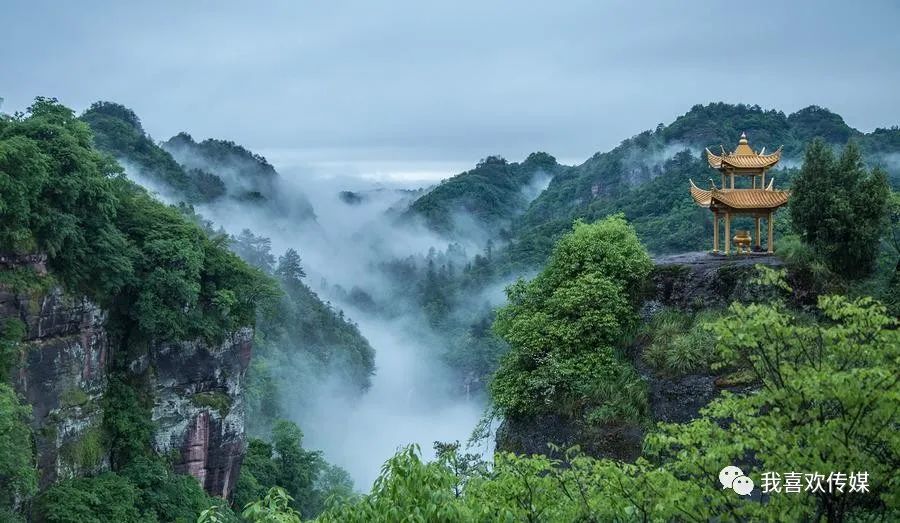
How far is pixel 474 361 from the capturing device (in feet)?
190

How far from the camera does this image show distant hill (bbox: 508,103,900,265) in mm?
46938

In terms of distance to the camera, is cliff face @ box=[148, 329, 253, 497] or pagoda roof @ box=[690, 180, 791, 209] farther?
cliff face @ box=[148, 329, 253, 497]

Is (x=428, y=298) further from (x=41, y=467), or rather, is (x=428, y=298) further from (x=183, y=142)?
(x=41, y=467)

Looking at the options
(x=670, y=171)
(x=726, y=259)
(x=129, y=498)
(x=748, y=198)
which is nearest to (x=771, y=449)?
(x=726, y=259)

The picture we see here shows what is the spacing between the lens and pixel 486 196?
91.5m

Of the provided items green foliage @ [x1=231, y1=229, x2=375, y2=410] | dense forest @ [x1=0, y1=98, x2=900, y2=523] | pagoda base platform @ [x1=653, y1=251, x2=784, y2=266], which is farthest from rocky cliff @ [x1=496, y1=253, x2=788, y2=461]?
green foliage @ [x1=231, y1=229, x2=375, y2=410]

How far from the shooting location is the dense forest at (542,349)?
6.82m

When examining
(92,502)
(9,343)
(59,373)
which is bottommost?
(92,502)

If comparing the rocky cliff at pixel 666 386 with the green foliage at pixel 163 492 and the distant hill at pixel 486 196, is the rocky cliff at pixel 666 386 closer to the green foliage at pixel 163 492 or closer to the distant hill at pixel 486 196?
the green foliage at pixel 163 492

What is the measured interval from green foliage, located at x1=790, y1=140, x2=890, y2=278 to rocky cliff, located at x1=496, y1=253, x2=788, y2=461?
3.67 feet

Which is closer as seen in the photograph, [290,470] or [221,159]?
[290,470]

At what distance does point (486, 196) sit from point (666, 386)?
7670 centimetres

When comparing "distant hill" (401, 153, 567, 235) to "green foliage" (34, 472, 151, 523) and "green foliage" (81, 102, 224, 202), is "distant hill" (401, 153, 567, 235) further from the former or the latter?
"green foliage" (34, 472, 151, 523)

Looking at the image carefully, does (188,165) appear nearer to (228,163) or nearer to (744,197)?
(228,163)
